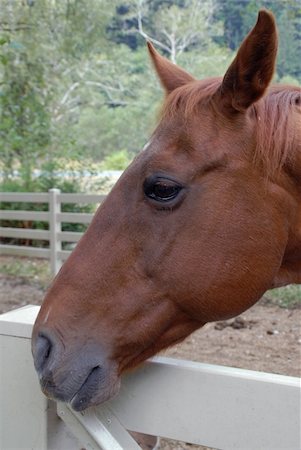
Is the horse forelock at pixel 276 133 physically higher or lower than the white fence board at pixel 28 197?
higher

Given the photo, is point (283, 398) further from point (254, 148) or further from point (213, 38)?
point (213, 38)

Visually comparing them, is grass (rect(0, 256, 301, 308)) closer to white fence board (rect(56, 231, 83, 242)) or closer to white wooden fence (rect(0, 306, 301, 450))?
white fence board (rect(56, 231, 83, 242))

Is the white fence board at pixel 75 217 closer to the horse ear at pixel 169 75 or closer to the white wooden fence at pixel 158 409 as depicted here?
the horse ear at pixel 169 75

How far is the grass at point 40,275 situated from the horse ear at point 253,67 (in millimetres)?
5209

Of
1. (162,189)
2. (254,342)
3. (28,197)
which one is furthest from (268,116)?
(28,197)

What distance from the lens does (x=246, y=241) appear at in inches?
62.5

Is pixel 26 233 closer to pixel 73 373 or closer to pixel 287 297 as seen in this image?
pixel 287 297

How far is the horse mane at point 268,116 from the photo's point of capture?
5.25 ft

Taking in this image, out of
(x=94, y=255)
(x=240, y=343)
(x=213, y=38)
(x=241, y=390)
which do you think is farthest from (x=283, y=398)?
(x=213, y=38)

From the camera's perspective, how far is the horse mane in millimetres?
1601

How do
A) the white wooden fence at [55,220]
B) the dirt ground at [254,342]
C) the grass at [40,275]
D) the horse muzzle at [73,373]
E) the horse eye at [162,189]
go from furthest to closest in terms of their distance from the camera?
the white wooden fence at [55,220] → the grass at [40,275] → the dirt ground at [254,342] → the horse eye at [162,189] → the horse muzzle at [73,373]

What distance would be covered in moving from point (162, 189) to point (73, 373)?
0.56 meters

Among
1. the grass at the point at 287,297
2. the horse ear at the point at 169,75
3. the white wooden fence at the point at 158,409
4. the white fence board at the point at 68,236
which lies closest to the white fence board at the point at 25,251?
the white fence board at the point at 68,236

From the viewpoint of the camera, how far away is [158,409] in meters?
1.38
